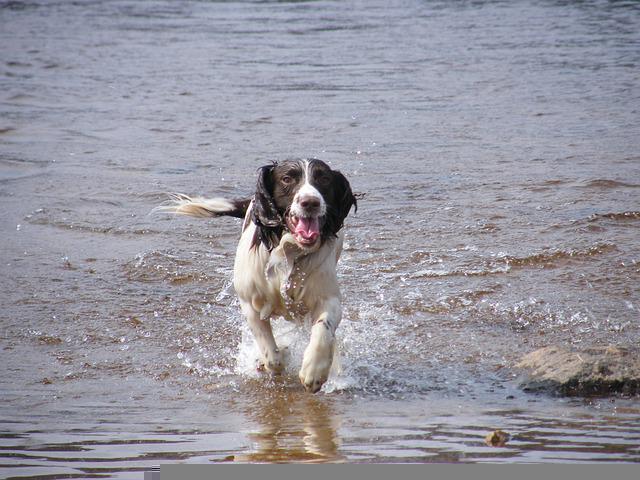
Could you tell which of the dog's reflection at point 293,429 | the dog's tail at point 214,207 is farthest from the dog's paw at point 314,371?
the dog's tail at point 214,207

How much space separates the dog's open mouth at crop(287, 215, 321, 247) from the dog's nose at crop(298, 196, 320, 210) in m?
0.07

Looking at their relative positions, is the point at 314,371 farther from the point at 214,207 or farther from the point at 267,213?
the point at 214,207

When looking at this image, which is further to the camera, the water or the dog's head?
the dog's head

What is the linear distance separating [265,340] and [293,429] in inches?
34.4

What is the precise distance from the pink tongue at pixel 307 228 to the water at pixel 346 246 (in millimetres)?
781

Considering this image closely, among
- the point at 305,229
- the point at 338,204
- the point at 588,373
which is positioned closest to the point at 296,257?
the point at 305,229

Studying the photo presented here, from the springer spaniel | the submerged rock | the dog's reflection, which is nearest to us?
the dog's reflection

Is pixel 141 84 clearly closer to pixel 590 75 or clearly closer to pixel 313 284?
pixel 590 75

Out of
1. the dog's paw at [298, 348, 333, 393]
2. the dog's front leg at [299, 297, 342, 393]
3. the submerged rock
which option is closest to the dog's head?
the dog's front leg at [299, 297, 342, 393]

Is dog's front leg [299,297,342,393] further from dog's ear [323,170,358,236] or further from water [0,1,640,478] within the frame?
dog's ear [323,170,358,236]

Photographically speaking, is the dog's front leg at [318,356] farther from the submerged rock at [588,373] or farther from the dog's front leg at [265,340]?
the submerged rock at [588,373]

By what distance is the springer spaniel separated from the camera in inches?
197

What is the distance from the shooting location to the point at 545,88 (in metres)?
13.3

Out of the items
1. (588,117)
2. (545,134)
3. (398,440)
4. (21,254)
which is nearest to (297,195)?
(398,440)
